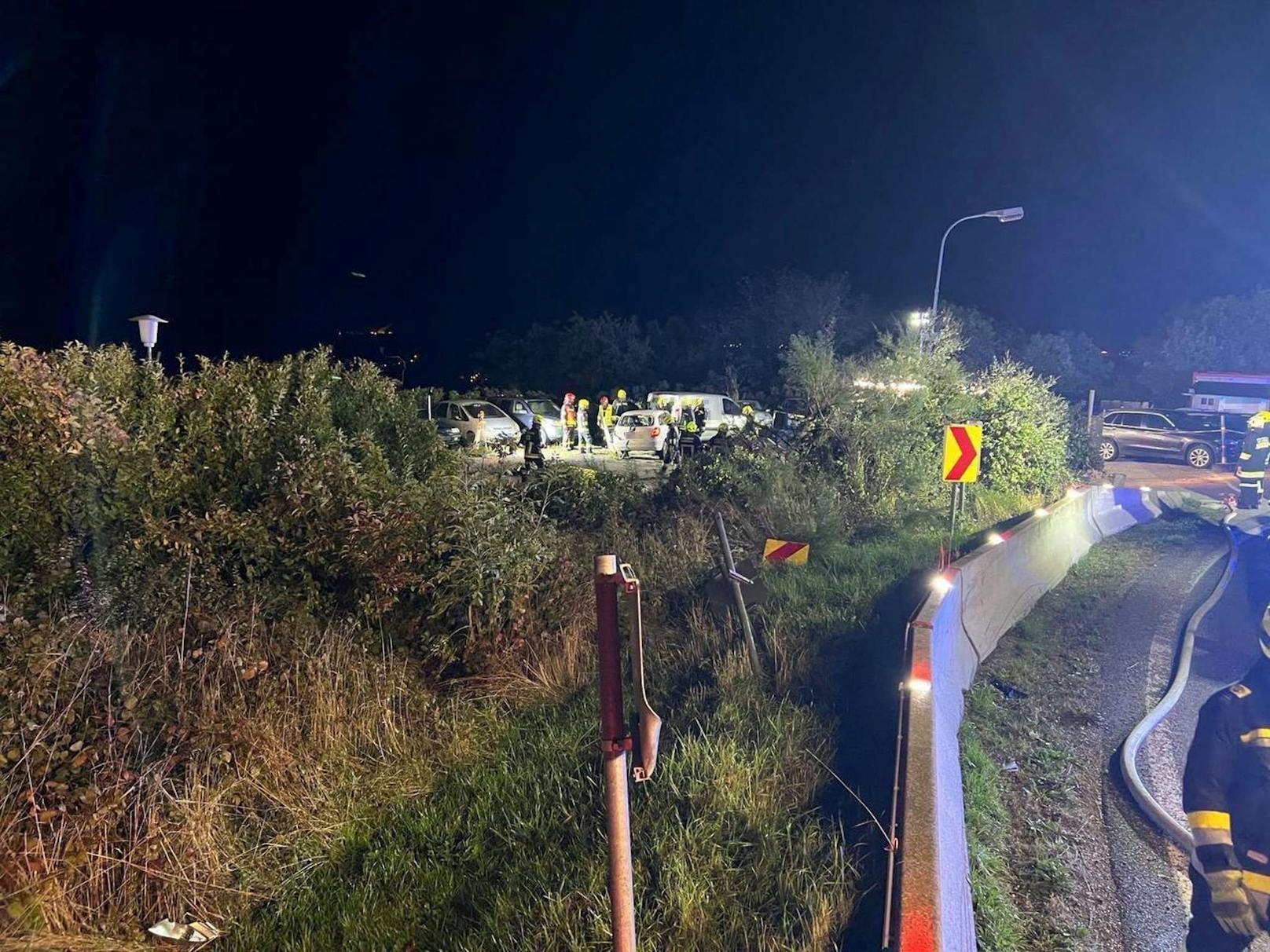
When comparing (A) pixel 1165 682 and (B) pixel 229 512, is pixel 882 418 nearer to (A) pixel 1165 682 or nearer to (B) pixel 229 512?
(A) pixel 1165 682

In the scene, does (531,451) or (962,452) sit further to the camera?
(531,451)

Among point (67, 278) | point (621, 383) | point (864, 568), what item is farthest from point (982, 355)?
point (67, 278)

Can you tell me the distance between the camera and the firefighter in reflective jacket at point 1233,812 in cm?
330

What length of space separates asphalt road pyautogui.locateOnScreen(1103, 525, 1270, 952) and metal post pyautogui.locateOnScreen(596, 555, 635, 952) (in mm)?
2738

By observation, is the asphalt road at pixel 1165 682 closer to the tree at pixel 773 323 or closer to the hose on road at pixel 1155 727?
the hose on road at pixel 1155 727

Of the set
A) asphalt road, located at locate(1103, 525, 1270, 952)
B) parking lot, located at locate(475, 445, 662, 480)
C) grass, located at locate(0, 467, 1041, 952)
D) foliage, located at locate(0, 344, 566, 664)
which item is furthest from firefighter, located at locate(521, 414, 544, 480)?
asphalt road, located at locate(1103, 525, 1270, 952)

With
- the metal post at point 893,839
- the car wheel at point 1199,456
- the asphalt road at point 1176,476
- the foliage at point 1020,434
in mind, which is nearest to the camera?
the metal post at point 893,839

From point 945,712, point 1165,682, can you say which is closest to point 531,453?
point 945,712

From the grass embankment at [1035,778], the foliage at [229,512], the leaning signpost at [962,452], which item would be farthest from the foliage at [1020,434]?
the foliage at [229,512]

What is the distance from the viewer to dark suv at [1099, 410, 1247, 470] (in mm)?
23656

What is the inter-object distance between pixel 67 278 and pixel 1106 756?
4402 cm

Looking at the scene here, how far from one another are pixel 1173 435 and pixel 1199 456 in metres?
1.00

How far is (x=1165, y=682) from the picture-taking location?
6566mm

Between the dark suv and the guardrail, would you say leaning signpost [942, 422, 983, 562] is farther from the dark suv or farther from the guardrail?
the dark suv
